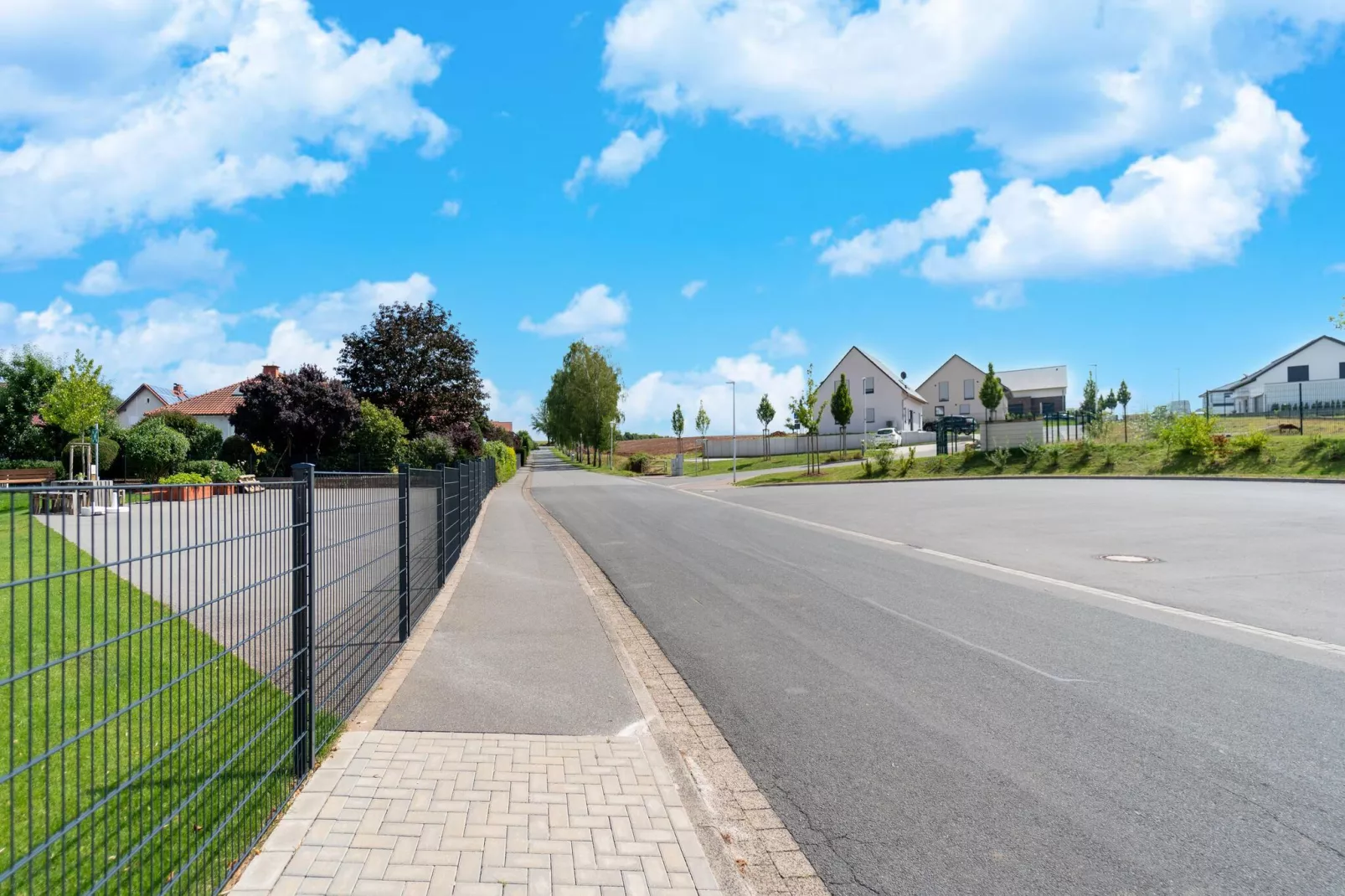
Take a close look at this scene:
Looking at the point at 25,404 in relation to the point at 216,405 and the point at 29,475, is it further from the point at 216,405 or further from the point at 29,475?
the point at 29,475

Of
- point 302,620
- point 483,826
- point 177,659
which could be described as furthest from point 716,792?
point 177,659

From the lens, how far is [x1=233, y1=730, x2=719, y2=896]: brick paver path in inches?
133

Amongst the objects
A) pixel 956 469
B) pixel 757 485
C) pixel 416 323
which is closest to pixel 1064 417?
pixel 956 469

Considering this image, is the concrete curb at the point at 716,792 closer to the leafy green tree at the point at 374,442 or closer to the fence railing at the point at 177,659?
the fence railing at the point at 177,659

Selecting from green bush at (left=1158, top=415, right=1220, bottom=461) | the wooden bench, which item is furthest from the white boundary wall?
the wooden bench

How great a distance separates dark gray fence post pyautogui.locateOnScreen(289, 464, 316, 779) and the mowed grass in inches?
4.3

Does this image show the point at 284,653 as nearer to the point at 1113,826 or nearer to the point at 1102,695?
the point at 1113,826

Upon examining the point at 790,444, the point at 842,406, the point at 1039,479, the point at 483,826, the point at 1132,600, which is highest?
the point at 842,406

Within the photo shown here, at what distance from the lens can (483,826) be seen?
3863 millimetres

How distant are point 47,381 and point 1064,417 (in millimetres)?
54758

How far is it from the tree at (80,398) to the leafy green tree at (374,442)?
31.2 feet

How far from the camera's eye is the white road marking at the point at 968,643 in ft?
21.5

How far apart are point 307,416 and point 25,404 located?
20.1 meters

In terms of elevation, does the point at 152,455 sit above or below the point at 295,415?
below
